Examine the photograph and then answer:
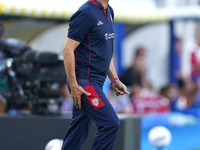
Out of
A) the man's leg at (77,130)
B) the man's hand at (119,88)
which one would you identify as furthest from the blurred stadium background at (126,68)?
the man's leg at (77,130)

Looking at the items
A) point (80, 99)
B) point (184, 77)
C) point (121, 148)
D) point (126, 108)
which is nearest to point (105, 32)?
point (80, 99)

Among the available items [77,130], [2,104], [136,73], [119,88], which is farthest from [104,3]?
[136,73]

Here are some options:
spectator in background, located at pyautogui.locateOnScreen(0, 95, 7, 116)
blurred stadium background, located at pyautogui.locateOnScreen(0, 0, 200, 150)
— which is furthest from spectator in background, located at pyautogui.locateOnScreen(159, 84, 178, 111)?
spectator in background, located at pyautogui.locateOnScreen(0, 95, 7, 116)

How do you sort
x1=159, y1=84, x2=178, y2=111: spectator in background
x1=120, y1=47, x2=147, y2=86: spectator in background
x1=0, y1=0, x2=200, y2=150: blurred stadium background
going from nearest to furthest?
x1=0, y1=0, x2=200, y2=150: blurred stadium background, x1=120, y1=47, x2=147, y2=86: spectator in background, x1=159, y1=84, x2=178, y2=111: spectator in background

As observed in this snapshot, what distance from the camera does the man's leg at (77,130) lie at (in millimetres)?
3922

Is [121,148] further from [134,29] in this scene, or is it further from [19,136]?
[134,29]

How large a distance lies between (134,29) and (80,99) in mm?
10842

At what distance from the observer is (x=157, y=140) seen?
539 cm

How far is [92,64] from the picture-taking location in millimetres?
3762

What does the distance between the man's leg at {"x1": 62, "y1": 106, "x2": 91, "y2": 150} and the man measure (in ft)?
0.11

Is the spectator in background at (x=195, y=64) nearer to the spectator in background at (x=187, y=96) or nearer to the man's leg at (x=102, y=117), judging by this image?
the spectator in background at (x=187, y=96)

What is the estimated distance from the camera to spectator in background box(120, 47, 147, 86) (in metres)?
11.2

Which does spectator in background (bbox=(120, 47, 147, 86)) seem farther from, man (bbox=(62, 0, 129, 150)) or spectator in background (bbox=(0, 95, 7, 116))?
man (bbox=(62, 0, 129, 150))

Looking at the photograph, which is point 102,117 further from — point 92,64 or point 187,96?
point 187,96
